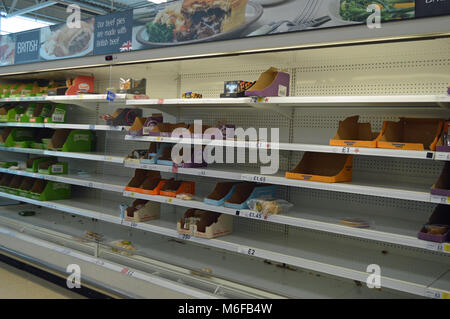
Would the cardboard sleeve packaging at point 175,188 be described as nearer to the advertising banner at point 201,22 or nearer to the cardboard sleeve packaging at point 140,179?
the cardboard sleeve packaging at point 140,179

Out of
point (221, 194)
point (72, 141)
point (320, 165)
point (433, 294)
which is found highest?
point (72, 141)

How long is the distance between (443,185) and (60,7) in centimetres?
1068

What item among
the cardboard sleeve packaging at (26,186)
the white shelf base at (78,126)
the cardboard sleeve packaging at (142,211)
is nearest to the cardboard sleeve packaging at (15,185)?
the cardboard sleeve packaging at (26,186)

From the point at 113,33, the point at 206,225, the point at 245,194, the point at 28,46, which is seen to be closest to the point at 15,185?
the point at 28,46

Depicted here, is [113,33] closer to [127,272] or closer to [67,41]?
[67,41]

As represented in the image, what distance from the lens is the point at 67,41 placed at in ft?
13.7

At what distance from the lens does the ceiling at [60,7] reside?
26.2 ft

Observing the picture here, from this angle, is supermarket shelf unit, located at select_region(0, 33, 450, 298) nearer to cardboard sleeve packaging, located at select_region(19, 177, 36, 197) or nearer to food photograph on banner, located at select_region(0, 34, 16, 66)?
cardboard sleeve packaging, located at select_region(19, 177, 36, 197)

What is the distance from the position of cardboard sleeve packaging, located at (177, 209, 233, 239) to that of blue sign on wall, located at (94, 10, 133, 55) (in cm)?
154

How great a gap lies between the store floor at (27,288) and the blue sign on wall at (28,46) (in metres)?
2.25

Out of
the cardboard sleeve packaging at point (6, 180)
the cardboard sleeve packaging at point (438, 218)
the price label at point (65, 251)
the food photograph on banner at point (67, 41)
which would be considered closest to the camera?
the cardboard sleeve packaging at point (438, 218)

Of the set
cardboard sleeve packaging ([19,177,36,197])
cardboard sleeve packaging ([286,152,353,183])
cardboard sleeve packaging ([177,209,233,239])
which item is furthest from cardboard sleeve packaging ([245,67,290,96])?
cardboard sleeve packaging ([19,177,36,197])

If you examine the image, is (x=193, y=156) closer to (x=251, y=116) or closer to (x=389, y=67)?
(x=251, y=116)
